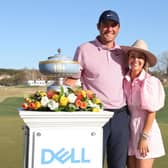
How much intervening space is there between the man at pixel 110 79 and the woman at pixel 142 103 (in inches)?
2.3

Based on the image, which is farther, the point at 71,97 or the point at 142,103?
the point at 142,103

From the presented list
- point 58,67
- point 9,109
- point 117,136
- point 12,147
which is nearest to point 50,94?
point 58,67

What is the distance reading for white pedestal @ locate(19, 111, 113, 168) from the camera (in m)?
2.54

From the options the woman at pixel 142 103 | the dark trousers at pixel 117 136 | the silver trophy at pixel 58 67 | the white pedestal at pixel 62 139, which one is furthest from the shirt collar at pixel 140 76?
the white pedestal at pixel 62 139

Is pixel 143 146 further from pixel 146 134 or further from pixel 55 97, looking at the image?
pixel 55 97

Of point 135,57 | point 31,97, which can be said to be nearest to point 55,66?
point 31,97

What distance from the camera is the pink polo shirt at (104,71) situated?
3045mm

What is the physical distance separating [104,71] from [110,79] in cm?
7

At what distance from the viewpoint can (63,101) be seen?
2.59 metres

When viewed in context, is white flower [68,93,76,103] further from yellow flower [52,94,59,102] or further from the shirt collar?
the shirt collar

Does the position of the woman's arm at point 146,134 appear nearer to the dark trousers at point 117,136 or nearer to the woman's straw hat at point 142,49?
the dark trousers at point 117,136

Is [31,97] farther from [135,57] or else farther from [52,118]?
[135,57]

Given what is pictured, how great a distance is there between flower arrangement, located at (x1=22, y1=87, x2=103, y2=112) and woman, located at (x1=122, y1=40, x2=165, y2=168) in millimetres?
430

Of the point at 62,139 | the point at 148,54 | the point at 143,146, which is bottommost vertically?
the point at 143,146
